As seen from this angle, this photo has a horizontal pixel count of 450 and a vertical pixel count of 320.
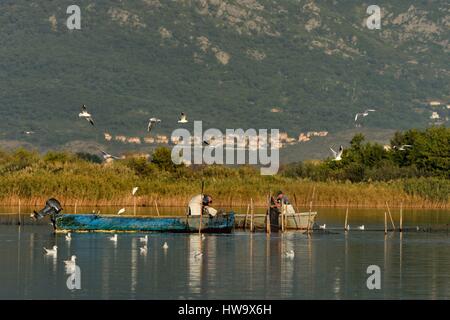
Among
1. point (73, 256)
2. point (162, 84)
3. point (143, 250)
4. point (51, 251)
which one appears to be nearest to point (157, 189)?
point (143, 250)

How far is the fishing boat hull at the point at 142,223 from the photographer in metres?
49.6

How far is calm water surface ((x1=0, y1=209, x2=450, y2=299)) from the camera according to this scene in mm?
33062

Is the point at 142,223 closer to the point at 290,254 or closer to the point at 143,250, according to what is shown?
the point at 143,250

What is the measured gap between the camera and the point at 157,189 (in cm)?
6506

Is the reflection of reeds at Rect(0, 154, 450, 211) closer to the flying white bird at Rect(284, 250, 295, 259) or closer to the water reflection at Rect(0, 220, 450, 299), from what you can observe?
the water reflection at Rect(0, 220, 450, 299)

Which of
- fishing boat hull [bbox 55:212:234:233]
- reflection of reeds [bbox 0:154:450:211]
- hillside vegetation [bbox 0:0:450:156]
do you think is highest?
hillside vegetation [bbox 0:0:450:156]

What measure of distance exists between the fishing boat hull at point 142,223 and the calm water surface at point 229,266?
43 cm

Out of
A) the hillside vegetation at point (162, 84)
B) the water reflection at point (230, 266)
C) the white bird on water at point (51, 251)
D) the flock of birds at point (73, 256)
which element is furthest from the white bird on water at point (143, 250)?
the hillside vegetation at point (162, 84)

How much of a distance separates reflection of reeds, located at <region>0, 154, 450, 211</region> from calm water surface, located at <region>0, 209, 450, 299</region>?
9.04m

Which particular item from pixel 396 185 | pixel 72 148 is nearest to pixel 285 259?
pixel 396 185

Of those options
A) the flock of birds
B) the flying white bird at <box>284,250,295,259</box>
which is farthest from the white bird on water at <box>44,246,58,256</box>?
the flying white bird at <box>284,250,295,259</box>

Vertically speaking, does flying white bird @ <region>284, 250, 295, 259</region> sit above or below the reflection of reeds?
below
